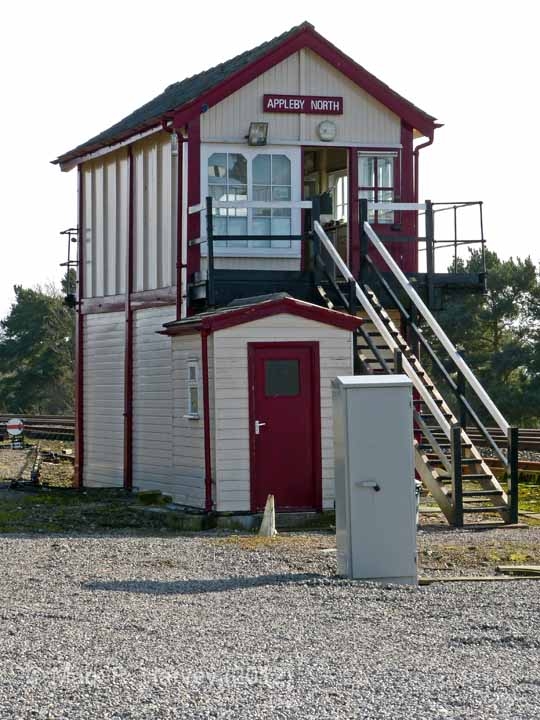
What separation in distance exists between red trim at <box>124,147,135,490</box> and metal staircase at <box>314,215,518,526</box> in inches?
155

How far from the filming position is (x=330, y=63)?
69.8 feet

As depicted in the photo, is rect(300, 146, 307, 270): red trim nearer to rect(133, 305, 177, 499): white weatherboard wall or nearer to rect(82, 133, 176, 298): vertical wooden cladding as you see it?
rect(82, 133, 176, 298): vertical wooden cladding

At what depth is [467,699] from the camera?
7246 mm

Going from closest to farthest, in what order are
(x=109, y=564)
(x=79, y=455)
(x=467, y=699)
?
(x=467, y=699)
(x=109, y=564)
(x=79, y=455)

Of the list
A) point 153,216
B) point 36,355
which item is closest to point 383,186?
point 153,216

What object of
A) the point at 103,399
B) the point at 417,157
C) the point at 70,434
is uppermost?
the point at 417,157

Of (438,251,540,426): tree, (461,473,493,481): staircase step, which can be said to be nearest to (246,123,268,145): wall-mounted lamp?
(461,473,493,481): staircase step

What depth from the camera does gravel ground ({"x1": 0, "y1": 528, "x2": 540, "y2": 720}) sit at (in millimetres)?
7145

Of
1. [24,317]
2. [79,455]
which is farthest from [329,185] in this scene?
[24,317]

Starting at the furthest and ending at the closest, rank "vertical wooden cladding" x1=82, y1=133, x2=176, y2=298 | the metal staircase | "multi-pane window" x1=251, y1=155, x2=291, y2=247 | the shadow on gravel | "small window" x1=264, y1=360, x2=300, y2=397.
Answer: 1. "vertical wooden cladding" x1=82, y1=133, x2=176, y2=298
2. "multi-pane window" x1=251, y1=155, x2=291, y2=247
3. "small window" x1=264, y1=360, x2=300, y2=397
4. the metal staircase
5. the shadow on gravel

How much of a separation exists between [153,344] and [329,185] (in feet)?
13.6

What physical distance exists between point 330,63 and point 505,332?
131 feet

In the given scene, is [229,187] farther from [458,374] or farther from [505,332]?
[505,332]

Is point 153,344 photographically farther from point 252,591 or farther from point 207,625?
point 207,625
